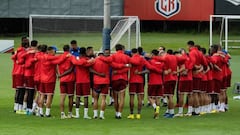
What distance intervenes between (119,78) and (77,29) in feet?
73.0

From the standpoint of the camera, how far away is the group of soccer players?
17719 mm

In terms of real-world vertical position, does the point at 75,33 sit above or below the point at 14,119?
above

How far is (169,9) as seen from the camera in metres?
55.9

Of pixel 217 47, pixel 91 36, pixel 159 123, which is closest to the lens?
pixel 159 123

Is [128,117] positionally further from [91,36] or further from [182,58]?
[91,36]

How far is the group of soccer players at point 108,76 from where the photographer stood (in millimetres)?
17719

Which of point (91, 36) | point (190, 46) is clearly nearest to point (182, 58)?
point (190, 46)

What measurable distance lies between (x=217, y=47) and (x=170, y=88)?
2.47 metres

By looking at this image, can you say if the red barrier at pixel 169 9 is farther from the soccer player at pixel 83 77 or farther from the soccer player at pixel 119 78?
the soccer player at pixel 83 77

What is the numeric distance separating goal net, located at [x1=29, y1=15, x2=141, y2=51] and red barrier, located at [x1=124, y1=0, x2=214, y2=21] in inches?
583

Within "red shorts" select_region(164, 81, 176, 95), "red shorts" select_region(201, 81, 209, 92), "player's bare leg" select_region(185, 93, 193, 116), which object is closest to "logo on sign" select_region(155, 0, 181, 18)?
"red shorts" select_region(201, 81, 209, 92)

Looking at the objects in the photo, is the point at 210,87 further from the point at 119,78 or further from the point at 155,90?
the point at 119,78

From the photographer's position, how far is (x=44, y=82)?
17938 millimetres

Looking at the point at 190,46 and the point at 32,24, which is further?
the point at 32,24
